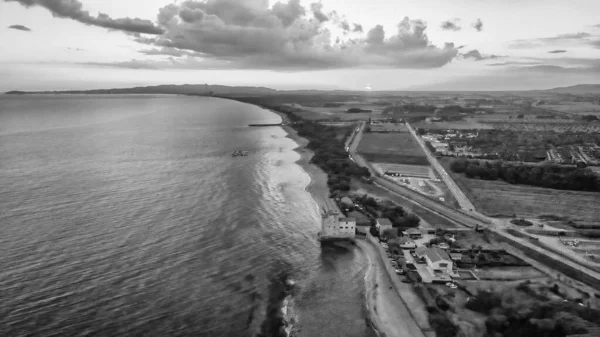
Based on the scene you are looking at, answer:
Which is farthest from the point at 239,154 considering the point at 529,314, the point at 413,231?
the point at 529,314

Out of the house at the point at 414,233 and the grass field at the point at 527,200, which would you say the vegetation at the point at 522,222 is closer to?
the grass field at the point at 527,200

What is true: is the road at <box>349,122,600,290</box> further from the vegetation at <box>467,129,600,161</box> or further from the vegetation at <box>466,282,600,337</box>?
the vegetation at <box>467,129,600,161</box>

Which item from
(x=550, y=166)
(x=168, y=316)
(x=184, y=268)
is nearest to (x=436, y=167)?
(x=550, y=166)

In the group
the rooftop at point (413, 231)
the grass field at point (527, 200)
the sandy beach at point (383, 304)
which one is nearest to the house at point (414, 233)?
the rooftop at point (413, 231)

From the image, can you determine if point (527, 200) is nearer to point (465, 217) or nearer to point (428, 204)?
point (465, 217)

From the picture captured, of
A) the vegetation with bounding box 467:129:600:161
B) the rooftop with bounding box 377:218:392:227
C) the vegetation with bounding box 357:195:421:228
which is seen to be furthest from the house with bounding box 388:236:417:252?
the vegetation with bounding box 467:129:600:161

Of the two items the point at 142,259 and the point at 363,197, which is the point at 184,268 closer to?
the point at 142,259
